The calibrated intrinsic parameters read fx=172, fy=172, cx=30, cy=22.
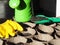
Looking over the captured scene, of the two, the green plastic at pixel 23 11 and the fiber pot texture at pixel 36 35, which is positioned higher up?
the green plastic at pixel 23 11

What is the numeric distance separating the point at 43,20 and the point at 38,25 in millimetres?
47

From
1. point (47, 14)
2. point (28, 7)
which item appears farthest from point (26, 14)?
point (47, 14)

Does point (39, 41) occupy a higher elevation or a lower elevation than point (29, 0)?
lower

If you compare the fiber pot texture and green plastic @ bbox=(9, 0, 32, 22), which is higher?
green plastic @ bbox=(9, 0, 32, 22)

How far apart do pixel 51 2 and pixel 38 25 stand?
0.57 feet

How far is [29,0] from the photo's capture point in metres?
0.67

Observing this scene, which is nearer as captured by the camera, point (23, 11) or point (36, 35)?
point (36, 35)

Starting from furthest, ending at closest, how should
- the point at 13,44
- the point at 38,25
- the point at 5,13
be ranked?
the point at 5,13 → the point at 38,25 → the point at 13,44

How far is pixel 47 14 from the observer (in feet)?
2.55

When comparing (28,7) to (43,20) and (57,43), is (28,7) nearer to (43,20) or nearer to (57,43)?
(43,20)

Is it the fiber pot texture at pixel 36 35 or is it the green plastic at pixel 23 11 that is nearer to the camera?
the fiber pot texture at pixel 36 35

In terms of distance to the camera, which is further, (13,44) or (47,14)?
(47,14)

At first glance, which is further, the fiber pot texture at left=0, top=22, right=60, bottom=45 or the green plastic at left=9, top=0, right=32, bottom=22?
the green plastic at left=9, top=0, right=32, bottom=22

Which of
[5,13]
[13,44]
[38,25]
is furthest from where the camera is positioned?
[5,13]
